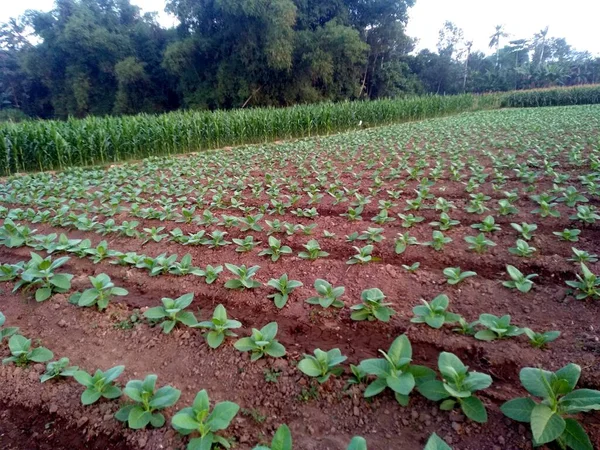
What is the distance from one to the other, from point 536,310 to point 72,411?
2.86 m

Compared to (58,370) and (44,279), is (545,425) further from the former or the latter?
(44,279)

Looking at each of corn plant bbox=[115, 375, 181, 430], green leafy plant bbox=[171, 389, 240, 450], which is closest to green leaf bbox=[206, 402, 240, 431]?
green leafy plant bbox=[171, 389, 240, 450]

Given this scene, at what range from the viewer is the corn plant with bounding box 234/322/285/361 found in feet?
6.44

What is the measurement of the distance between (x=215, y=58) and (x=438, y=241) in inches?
1098

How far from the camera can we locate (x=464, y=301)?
2479 mm

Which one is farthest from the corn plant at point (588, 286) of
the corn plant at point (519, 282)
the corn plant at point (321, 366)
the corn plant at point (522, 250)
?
the corn plant at point (321, 366)

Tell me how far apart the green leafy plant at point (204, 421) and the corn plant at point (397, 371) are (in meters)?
0.65

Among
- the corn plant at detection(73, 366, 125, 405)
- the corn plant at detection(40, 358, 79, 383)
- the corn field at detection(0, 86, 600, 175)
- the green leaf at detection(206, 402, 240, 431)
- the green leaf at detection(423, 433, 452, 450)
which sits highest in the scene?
the corn field at detection(0, 86, 600, 175)

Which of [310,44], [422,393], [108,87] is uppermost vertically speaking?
[310,44]

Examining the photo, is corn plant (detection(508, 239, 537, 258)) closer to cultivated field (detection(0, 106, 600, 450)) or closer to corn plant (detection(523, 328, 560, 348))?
cultivated field (detection(0, 106, 600, 450))

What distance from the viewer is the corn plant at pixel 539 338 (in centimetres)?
187

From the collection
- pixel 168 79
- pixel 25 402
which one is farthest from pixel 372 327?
pixel 168 79

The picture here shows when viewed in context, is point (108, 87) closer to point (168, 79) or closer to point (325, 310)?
point (168, 79)

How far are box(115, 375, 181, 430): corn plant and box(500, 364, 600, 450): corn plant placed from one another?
1471mm
